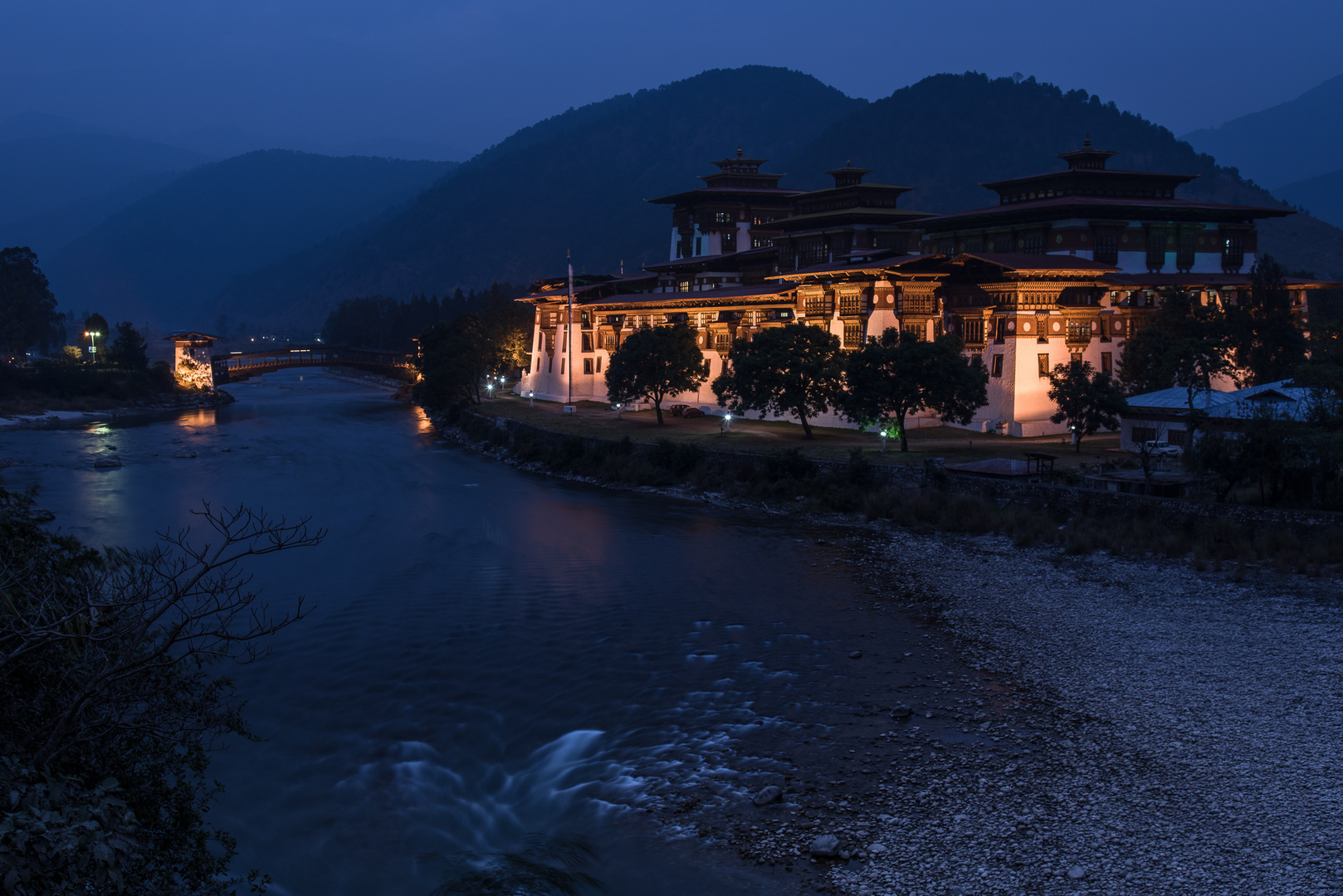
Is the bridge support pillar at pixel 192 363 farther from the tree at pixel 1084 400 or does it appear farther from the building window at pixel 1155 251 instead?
the tree at pixel 1084 400

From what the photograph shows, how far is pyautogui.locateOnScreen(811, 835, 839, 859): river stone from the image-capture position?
1484cm

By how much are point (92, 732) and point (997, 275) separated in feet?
167

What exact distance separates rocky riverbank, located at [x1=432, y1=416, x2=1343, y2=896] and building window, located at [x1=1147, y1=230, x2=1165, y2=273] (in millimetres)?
38063

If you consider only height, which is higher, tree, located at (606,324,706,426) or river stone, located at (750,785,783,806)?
tree, located at (606,324,706,426)

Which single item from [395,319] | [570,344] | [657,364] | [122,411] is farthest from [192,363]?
[657,364]

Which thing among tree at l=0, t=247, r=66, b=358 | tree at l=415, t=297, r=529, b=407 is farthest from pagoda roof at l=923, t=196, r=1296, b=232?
tree at l=0, t=247, r=66, b=358

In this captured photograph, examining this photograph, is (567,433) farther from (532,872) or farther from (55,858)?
(55,858)

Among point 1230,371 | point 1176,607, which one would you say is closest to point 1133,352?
point 1230,371

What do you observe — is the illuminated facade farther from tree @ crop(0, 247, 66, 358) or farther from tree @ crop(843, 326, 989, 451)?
tree @ crop(0, 247, 66, 358)

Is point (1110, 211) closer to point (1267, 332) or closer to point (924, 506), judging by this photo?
point (1267, 332)

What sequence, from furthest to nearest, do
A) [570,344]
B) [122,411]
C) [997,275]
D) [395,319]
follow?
1. [395,319]
2. [122,411]
3. [570,344]
4. [997,275]

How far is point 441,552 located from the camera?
37188 mm

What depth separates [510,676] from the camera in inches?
925

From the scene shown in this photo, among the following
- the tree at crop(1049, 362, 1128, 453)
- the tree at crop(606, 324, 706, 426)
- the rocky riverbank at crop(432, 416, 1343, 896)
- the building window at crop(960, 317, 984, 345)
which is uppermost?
the building window at crop(960, 317, 984, 345)
